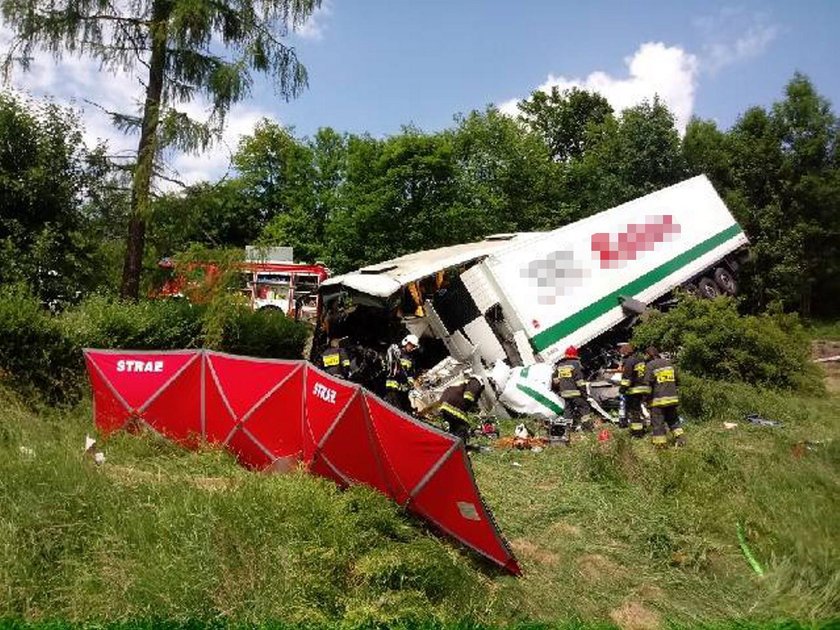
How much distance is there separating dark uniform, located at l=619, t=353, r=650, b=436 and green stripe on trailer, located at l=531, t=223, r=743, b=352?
6.60 ft

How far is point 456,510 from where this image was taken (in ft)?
17.3

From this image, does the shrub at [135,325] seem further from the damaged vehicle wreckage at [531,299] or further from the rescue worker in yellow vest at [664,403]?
the rescue worker in yellow vest at [664,403]

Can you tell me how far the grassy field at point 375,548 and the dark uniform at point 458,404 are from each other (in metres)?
1.47

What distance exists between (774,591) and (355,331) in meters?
9.33

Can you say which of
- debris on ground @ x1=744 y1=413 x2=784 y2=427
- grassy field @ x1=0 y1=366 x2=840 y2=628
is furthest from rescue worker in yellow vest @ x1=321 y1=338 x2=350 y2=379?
debris on ground @ x1=744 y1=413 x2=784 y2=427

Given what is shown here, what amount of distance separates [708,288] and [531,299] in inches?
177

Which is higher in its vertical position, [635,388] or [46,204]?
[46,204]

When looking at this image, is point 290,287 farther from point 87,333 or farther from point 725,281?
point 87,333

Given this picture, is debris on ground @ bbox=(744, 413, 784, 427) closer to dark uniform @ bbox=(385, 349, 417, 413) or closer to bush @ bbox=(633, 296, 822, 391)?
bush @ bbox=(633, 296, 822, 391)

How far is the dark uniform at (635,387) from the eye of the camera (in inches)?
369

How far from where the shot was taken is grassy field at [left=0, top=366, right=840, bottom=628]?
4.42 m

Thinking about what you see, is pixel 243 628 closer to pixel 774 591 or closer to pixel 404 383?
pixel 774 591

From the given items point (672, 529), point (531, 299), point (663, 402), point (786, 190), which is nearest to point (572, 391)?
point (663, 402)

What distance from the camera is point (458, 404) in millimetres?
8281
